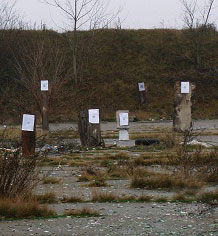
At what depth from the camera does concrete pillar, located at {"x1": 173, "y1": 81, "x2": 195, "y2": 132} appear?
25.2 m

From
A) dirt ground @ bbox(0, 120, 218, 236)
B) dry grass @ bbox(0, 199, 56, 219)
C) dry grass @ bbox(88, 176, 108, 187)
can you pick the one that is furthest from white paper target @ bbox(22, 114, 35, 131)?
dry grass @ bbox(0, 199, 56, 219)

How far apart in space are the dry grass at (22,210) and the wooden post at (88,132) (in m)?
11.0

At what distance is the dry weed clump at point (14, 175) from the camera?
8.95 meters

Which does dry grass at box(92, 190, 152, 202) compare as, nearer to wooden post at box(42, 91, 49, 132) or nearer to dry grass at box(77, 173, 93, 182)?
dry grass at box(77, 173, 93, 182)

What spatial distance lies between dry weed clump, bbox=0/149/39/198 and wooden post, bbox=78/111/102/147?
33.6 feet

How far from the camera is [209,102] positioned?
138ft

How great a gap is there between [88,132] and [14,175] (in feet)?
34.2

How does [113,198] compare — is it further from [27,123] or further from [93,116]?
[93,116]

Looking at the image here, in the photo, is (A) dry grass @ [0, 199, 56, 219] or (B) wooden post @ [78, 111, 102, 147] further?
(B) wooden post @ [78, 111, 102, 147]

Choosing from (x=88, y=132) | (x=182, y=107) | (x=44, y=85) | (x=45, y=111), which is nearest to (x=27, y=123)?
(x=88, y=132)

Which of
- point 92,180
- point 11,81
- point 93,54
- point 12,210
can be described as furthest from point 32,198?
point 93,54

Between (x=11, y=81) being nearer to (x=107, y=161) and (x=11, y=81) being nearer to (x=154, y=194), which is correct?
(x=107, y=161)

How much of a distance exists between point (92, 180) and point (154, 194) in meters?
1.99

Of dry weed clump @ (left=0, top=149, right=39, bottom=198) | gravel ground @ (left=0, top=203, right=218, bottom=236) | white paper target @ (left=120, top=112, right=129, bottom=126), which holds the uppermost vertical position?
white paper target @ (left=120, top=112, right=129, bottom=126)
